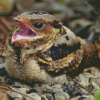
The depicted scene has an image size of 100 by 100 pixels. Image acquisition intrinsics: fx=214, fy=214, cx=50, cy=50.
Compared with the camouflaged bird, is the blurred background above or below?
above

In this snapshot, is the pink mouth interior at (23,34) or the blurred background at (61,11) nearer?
the pink mouth interior at (23,34)

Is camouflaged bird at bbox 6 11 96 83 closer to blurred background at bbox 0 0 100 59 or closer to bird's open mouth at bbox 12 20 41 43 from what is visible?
bird's open mouth at bbox 12 20 41 43

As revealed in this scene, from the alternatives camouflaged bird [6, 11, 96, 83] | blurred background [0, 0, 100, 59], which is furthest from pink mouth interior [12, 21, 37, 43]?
blurred background [0, 0, 100, 59]

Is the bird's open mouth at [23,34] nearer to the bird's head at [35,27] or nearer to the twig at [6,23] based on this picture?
the bird's head at [35,27]

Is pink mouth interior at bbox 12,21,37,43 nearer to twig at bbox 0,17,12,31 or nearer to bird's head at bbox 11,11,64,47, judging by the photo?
bird's head at bbox 11,11,64,47

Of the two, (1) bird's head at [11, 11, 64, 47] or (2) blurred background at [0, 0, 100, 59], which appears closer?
(1) bird's head at [11, 11, 64, 47]

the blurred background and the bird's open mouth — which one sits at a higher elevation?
the blurred background

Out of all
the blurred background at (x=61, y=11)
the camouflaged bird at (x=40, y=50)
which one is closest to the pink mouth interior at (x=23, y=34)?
the camouflaged bird at (x=40, y=50)
